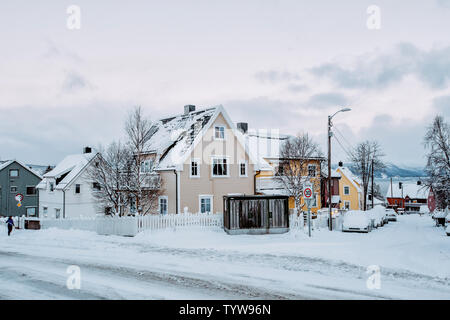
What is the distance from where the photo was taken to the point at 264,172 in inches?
1529

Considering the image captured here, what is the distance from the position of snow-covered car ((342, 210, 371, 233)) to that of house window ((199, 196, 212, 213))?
963 centimetres

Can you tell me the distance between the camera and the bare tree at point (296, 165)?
33812 mm

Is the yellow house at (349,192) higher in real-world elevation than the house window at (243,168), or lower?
lower

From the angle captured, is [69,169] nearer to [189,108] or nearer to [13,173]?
[13,173]

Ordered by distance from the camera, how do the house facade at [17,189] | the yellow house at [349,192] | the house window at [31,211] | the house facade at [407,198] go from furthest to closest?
the house facade at [407,198], the yellow house at [349,192], the house window at [31,211], the house facade at [17,189]

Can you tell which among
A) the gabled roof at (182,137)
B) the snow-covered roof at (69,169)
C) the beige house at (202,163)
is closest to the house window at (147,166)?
the beige house at (202,163)

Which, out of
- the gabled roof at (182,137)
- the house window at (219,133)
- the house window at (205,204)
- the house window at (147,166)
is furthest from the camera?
the house window at (219,133)

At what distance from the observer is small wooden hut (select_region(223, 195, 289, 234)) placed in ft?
68.2

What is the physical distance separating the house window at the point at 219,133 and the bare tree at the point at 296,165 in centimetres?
850

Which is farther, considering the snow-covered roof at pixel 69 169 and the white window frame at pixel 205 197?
the snow-covered roof at pixel 69 169

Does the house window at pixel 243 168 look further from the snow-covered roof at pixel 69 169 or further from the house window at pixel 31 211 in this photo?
the house window at pixel 31 211

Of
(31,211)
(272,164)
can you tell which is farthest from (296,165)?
(31,211)
